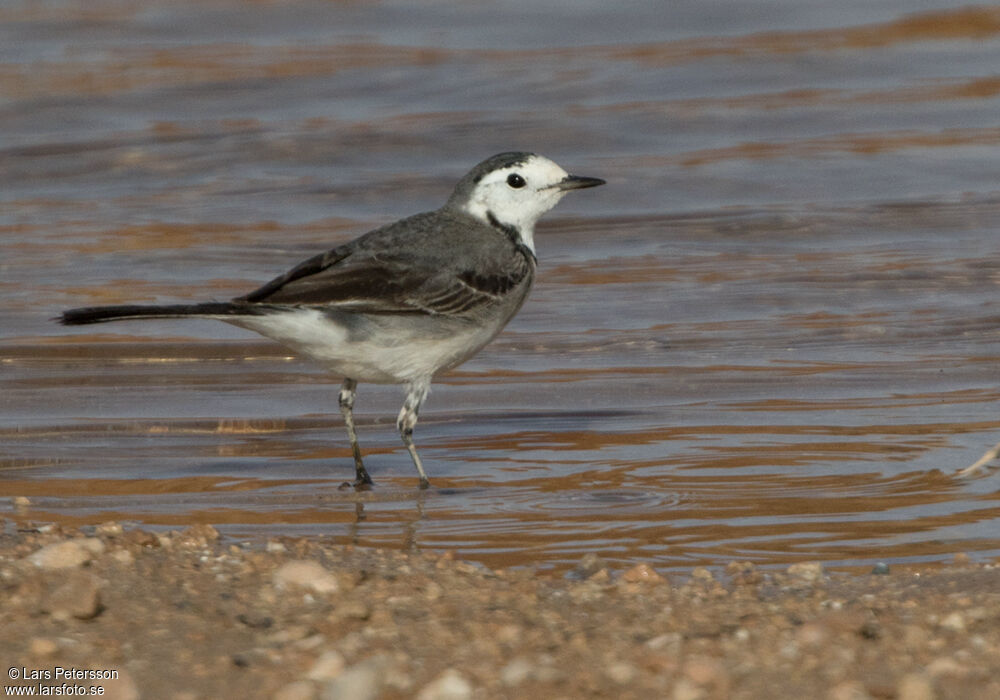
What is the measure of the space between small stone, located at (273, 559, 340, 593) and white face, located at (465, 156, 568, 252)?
3.02 metres

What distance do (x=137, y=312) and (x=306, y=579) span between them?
1727 millimetres

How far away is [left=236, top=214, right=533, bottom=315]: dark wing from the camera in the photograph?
6699 mm

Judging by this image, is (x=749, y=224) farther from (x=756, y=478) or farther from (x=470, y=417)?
(x=756, y=478)

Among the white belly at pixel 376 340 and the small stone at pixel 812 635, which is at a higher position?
the white belly at pixel 376 340

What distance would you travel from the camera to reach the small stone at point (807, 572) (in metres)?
5.22

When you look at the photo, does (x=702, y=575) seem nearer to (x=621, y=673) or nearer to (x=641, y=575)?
(x=641, y=575)

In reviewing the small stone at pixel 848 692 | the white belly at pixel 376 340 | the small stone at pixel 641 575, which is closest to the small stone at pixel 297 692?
the small stone at pixel 848 692

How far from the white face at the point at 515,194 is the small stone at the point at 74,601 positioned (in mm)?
3440

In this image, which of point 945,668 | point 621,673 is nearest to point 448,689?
point 621,673

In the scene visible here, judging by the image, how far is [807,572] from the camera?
525 centimetres

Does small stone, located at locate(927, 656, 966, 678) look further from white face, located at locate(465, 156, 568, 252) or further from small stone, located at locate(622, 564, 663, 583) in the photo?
white face, located at locate(465, 156, 568, 252)

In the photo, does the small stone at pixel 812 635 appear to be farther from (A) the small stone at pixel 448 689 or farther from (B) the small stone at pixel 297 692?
(B) the small stone at pixel 297 692

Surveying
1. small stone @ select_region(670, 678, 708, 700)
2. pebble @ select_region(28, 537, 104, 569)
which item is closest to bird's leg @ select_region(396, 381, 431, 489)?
pebble @ select_region(28, 537, 104, 569)

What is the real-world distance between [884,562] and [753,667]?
1.50 m
